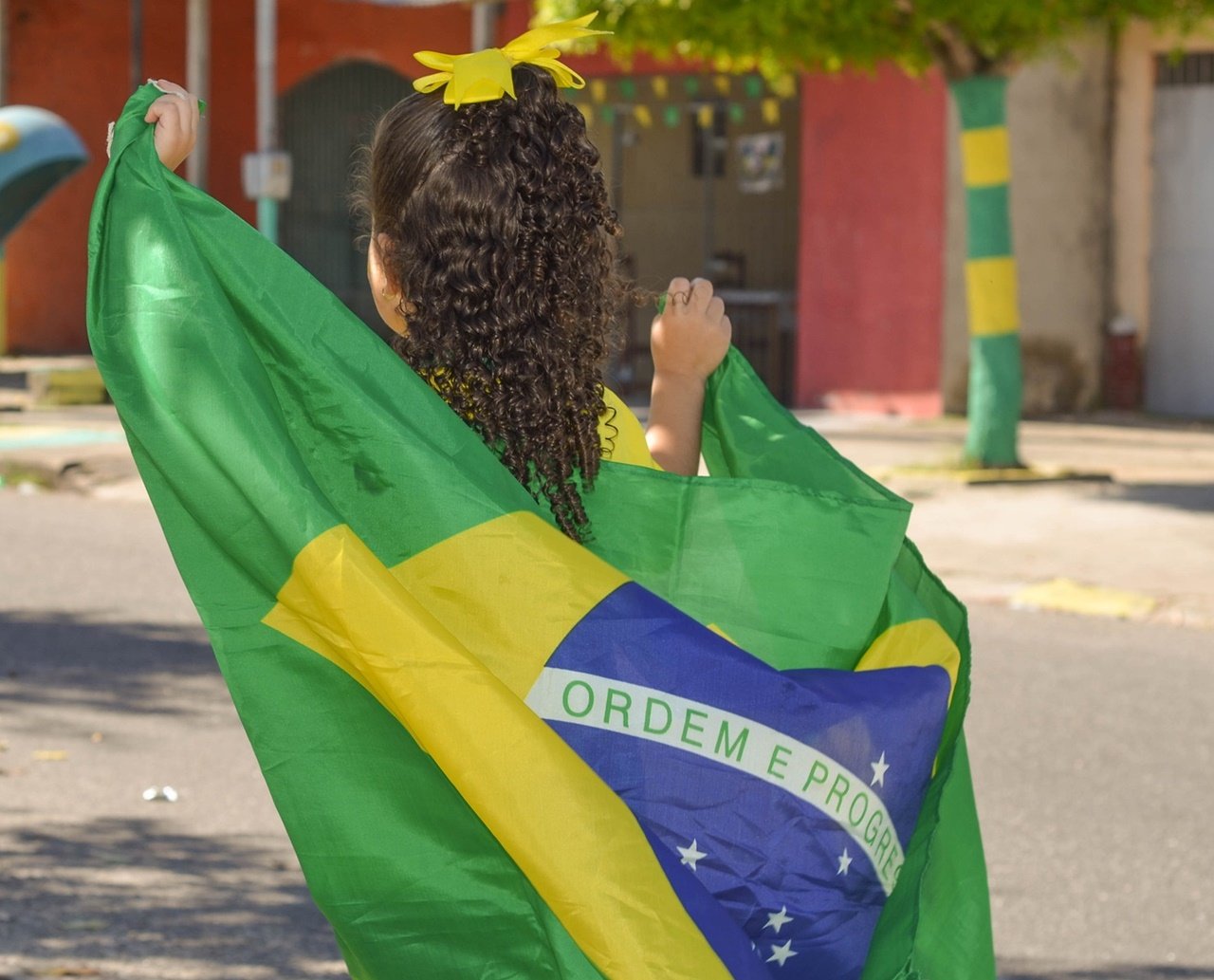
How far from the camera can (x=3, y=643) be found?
23.9 feet

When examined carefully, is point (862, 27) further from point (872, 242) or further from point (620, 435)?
point (620, 435)

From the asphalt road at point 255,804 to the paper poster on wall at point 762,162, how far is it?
9571mm

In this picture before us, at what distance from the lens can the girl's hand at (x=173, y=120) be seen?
2.01 meters

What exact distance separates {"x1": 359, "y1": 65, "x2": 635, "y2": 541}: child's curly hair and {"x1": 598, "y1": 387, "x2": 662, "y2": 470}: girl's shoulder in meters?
0.05

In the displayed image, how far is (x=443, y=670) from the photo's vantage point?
1.78 m

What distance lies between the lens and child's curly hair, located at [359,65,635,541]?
195cm

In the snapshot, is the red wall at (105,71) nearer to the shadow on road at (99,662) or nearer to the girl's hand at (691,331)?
the shadow on road at (99,662)

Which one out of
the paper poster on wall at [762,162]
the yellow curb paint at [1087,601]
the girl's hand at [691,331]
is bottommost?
the yellow curb paint at [1087,601]

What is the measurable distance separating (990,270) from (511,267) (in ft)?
32.4

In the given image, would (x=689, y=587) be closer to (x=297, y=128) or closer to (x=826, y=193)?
(x=826, y=193)

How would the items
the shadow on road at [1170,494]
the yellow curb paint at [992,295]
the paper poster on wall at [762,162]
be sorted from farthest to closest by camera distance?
the paper poster on wall at [762,162] → the yellow curb paint at [992,295] → the shadow on road at [1170,494]

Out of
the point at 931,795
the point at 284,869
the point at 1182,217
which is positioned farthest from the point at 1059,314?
the point at 931,795

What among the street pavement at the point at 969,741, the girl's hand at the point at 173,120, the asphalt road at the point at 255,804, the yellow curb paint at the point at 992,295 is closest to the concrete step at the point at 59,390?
the street pavement at the point at 969,741

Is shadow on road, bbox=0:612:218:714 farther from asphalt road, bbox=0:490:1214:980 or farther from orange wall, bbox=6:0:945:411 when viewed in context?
orange wall, bbox=6:0:945:411
